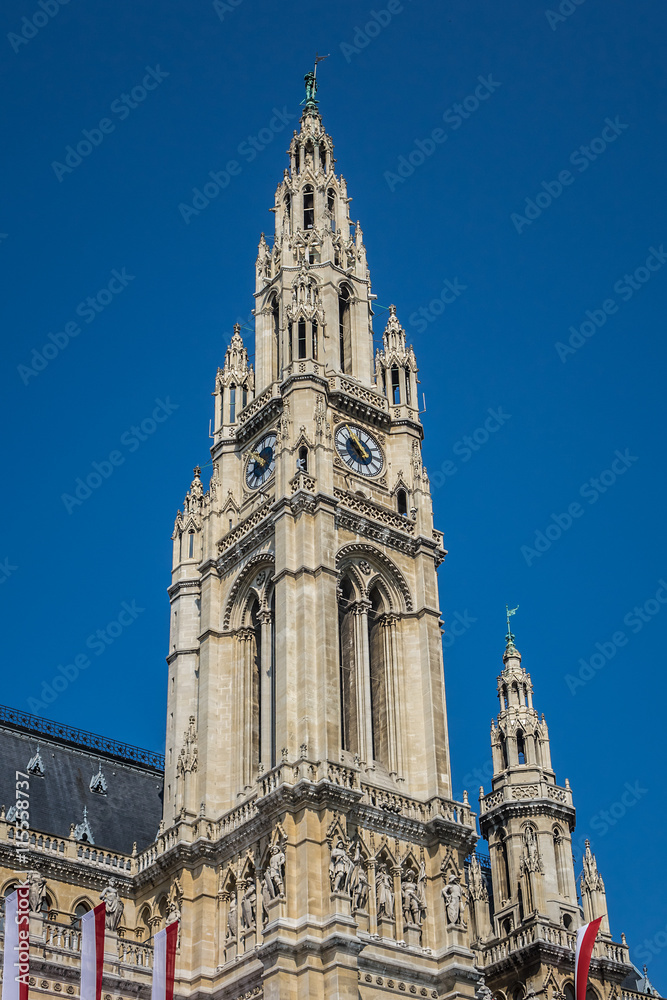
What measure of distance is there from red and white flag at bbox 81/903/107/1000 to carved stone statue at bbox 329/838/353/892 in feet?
29.5

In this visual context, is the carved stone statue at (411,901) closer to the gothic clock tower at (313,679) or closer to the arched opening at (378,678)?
the gothic clock tower at (313,679)

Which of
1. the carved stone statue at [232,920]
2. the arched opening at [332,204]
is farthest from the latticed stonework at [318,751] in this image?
the arched opening at [332,204]

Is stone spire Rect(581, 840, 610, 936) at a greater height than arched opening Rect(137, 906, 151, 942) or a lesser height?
greater

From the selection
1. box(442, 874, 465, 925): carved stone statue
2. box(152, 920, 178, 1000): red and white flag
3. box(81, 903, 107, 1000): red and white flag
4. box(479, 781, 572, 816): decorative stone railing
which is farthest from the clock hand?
box(81, 903, 107, 1000): red and white flag

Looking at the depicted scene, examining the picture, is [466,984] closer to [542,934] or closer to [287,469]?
[542,934]

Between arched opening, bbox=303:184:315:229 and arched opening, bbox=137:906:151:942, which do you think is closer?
arched opening, bbox=137:906:151:942

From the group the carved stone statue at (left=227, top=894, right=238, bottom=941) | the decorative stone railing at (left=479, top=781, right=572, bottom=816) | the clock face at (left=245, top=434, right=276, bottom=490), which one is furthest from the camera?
the decorative stone railing at (left=479, top=781, right=572, bottom=816)

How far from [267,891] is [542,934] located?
1607 cm

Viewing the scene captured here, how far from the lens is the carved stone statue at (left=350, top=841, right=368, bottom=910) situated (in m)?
47.9

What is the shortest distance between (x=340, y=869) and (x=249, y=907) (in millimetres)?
4204

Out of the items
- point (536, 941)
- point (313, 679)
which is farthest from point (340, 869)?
point (536, 941)

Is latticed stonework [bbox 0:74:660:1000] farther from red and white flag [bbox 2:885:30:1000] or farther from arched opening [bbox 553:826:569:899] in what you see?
red and white flag [bbox 2:885:30:1000]

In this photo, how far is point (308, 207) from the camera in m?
71.9

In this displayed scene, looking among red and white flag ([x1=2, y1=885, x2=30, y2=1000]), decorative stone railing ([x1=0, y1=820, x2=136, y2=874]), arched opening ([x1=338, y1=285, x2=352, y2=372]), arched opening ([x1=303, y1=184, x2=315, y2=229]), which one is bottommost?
red and white flag ([x1=2, y1=885, x2=30, y2=1000])
